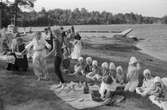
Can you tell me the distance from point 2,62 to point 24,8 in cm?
2720

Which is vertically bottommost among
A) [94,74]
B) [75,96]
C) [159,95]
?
[75,96]

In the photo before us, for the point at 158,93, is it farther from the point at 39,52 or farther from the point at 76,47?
the point at 76,47

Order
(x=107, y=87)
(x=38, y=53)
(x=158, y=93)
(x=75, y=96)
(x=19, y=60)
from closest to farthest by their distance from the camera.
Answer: (x=158, y=93) → (x=107, y=87) → (x=75, y=96) → (x=38, y=53) → (x=19, y=60)

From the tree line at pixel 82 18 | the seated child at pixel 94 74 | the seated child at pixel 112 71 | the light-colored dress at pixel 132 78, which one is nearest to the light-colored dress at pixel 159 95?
the light-colored dress at pixel 132 78

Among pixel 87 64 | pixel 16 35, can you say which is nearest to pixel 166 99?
pixel 87 64

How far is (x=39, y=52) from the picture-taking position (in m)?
10.0

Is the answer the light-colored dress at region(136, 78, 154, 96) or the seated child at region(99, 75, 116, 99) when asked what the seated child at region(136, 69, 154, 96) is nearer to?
the light-colored dress at region(136, 78, 154, 96)

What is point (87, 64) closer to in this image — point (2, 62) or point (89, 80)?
point (89, 80)

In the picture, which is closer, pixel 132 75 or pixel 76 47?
pixel 132 75

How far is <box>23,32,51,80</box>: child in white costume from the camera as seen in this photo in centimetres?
991

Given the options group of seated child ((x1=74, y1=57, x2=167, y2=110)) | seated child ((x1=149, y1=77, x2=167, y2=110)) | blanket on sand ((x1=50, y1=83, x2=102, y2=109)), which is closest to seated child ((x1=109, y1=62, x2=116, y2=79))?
group of seated child ((x1=74, y1=57, x2=167, y2=110))

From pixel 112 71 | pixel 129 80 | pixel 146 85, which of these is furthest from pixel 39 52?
pixel 146 85

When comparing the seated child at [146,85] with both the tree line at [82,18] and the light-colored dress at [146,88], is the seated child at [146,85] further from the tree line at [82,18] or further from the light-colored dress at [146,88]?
the tree line at [82,18]

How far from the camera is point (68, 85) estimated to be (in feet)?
31.3
